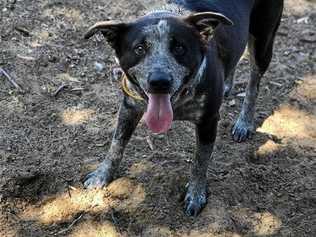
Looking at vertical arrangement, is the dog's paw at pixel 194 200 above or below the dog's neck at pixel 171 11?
below

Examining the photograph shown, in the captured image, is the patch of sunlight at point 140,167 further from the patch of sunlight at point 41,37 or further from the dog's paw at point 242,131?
the patch of sunlight at point 41,37

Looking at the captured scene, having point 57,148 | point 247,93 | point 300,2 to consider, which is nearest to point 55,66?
point 57,148

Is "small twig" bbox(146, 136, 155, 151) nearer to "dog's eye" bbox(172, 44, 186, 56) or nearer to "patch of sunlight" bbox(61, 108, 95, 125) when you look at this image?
"patch of sunlight" bbox(61, 108, 95, 125)

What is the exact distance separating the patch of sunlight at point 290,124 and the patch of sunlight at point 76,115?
1.50m

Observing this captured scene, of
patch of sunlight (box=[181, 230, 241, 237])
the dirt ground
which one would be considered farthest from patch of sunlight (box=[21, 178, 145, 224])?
A: patch of sunlight (box=[181, 230, 241, 237])

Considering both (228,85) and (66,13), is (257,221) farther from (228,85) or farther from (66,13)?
(66,13)

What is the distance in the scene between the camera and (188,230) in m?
4.59

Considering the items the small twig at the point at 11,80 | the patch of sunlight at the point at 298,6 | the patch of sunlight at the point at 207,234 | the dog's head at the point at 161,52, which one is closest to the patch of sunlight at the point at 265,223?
the patch of sunlight at the point at 207,234

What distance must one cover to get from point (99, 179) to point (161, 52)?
138cm

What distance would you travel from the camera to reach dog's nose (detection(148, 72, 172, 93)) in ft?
12.3

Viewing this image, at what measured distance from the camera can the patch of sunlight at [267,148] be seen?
5.32 meters

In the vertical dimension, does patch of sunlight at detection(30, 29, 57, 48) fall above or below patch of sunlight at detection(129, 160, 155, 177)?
above

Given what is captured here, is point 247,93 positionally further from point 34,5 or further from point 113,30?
point 34,5

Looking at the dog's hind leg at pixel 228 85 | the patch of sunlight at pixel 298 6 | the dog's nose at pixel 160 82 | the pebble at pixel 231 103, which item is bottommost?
the pebble at pixel 231 103
